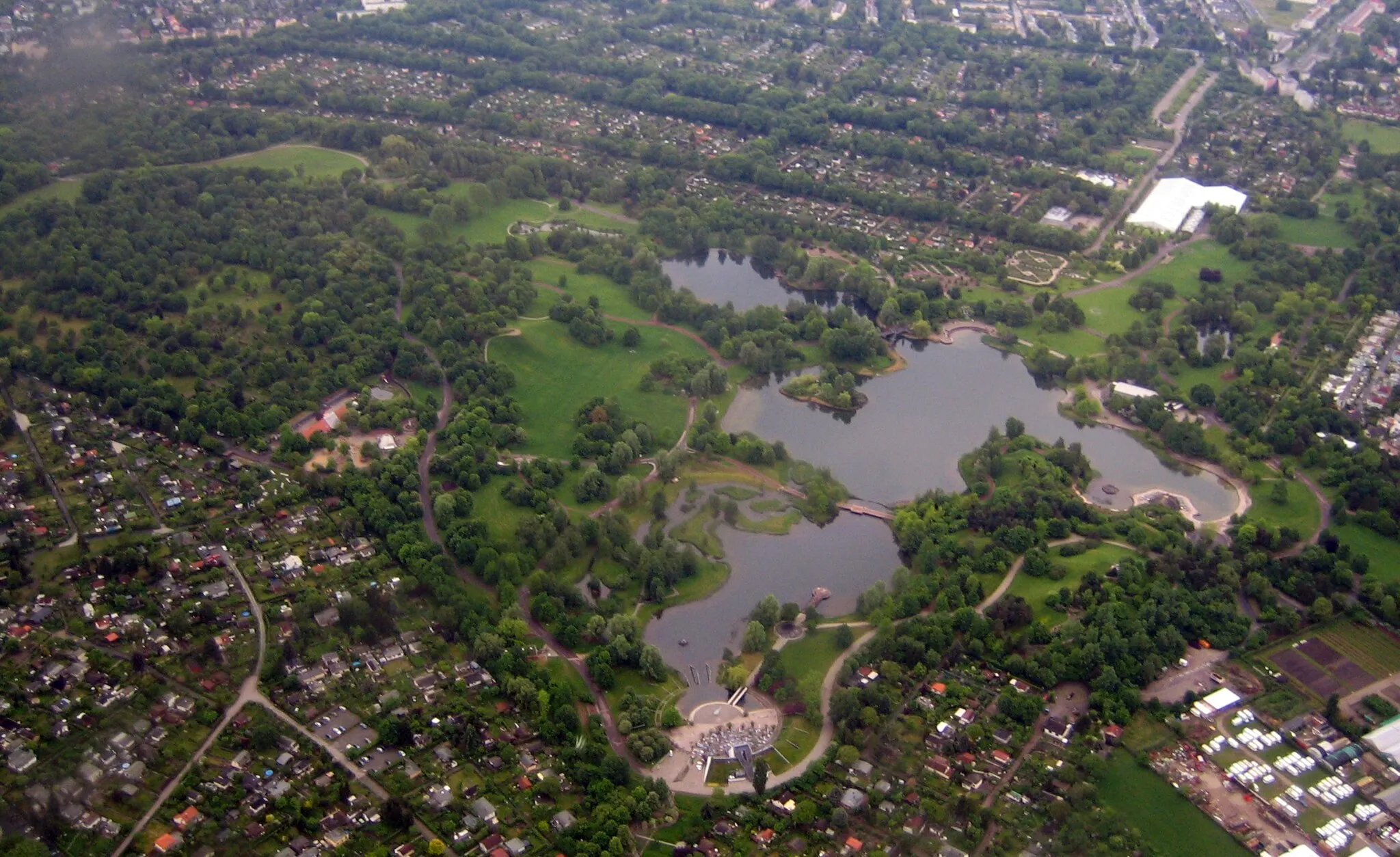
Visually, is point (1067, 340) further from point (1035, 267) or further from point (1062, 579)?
point (1062, 579)

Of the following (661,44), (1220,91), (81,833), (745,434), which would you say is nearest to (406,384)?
(745,434)

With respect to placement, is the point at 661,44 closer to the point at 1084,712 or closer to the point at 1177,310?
the point at 1177,310

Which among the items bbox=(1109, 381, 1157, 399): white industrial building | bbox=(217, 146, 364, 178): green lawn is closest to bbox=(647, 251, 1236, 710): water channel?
bbox=(1109, 381, 1157, 399): white industrial building

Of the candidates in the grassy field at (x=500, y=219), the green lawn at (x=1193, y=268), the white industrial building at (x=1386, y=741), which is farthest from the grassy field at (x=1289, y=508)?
the grassy field at (x=500, y=219)

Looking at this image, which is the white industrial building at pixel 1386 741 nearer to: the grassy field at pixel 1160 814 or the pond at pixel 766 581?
the grassy field at pixel 1160 814

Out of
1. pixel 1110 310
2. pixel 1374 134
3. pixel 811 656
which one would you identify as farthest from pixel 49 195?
pixel 1374 134

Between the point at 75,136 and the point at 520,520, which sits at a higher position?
the point at 75,136

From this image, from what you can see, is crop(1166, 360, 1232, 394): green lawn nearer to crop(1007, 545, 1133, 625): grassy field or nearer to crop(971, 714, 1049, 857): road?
crop(1007, 545, 1133, 625): grassy field
